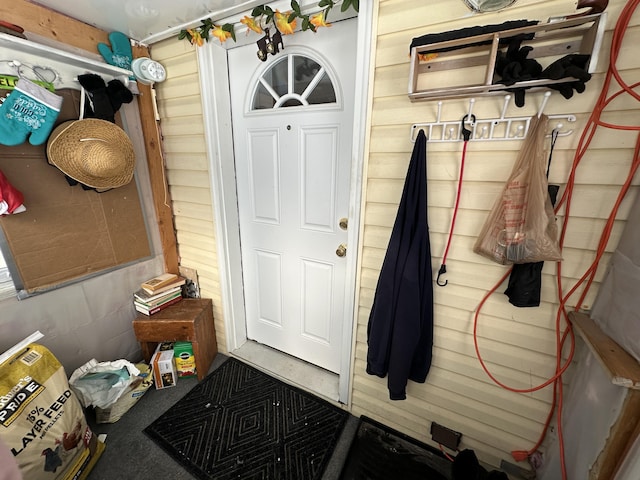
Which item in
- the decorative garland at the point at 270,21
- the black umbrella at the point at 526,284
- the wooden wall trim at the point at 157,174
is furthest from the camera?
the wooden wall trim at the point at 157,174

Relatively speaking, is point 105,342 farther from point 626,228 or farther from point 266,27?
point 626,228

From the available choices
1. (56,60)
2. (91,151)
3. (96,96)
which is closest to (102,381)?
(91,151)

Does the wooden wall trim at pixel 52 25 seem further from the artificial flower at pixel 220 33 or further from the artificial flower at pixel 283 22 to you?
the artificial flower at pixel 283 22

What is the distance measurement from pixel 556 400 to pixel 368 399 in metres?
0.88

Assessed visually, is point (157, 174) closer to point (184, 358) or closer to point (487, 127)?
point (184, 358)

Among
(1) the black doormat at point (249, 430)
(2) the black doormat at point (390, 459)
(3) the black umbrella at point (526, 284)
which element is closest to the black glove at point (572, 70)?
(3) the black umbrella at point (526, 284)

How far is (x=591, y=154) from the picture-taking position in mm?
859

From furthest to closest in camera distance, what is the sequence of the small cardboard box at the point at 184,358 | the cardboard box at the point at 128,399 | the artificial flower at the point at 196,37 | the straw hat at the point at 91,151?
the small cardboard box at the point at 184,358 < the cardboard box at the point at 128,399 < the artificial flower at the point at 196,37 < the straw hat at the point at 91,151

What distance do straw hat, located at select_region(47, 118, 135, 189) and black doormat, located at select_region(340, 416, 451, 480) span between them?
204cm

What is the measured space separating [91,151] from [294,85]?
1.15 meters

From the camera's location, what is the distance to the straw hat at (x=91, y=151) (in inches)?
51.4

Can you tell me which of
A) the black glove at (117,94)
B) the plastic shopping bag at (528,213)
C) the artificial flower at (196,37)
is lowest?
the plastic shopping bag at (528,213)

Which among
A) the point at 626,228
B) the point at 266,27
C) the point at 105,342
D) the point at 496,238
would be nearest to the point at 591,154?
the point at 626,228

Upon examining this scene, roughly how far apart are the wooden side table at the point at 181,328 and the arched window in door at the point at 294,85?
4.83ft
